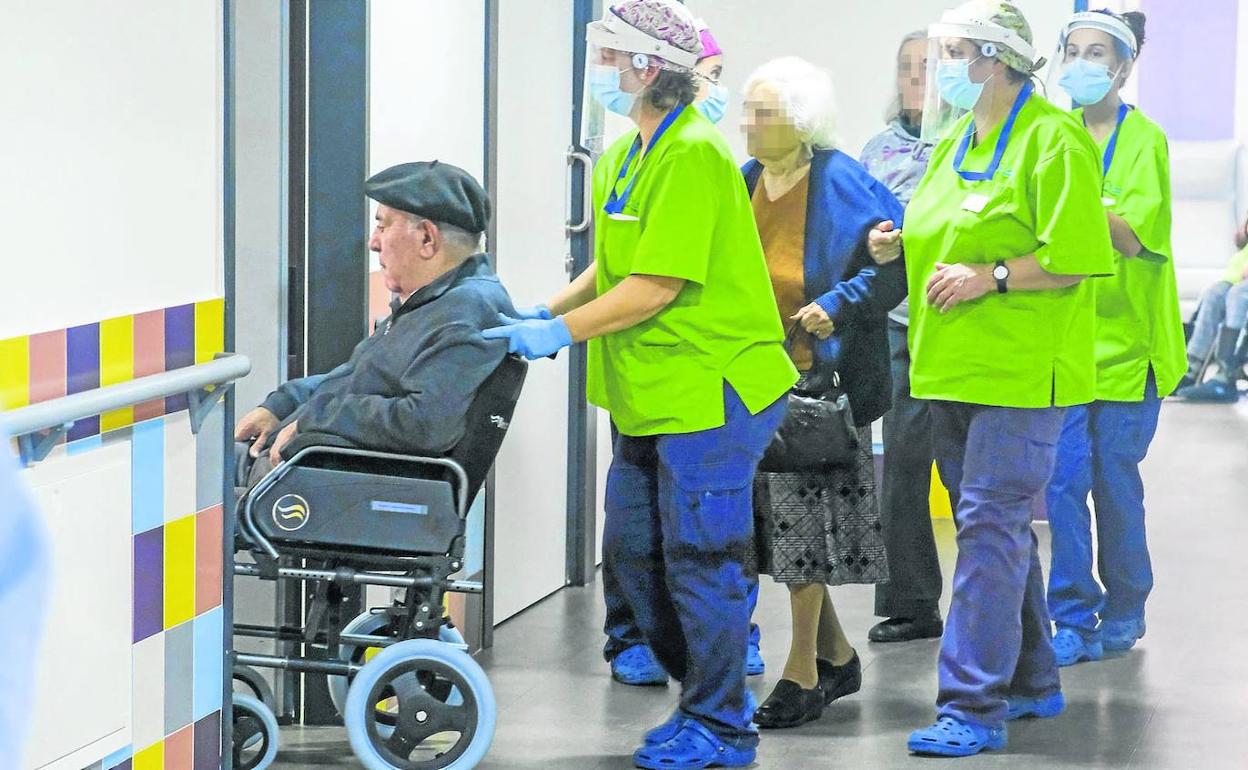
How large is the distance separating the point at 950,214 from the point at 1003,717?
1002 millimetres

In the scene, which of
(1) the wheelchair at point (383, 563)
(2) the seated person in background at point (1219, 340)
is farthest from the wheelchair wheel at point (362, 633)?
(2) the seated person in background at point (1219, 340)

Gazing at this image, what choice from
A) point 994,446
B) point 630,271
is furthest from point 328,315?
point 994,446

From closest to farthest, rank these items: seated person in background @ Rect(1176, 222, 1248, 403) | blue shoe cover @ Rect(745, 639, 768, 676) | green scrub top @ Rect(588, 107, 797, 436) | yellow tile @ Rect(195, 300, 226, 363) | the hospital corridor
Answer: the hospital corridor
yellow tile @ Rect(195, 300, 226, 363)
green scrub top @ Rect(588, 107, 797, 436)
blue shoe cover @ Rect(745, 639, 768, 676)
seated person in background @ Rect(1176, 222, 1248, 403)

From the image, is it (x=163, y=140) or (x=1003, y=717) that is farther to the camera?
(x=1003, y=717)

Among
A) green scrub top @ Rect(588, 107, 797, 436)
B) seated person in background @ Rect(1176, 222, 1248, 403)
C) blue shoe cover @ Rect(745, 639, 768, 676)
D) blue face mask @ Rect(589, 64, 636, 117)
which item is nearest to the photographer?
green scrub top @ Rect(588, 107, 797, 436)

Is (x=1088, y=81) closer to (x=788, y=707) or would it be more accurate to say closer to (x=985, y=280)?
(x=985, y=280)

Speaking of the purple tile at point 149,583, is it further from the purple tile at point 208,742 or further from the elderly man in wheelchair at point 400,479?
the elderly man in wheelchair at point 400,479

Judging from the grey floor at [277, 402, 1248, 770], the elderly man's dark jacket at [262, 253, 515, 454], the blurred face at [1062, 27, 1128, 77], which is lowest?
Answer: the grey floor at [277, 402, 1248, 770]

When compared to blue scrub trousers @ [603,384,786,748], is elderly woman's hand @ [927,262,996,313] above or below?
above

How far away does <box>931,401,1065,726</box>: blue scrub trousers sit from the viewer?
3.55 m

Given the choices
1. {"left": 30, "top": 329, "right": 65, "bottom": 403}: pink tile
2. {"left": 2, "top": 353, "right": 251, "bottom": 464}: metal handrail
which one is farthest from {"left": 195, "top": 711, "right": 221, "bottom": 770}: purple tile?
{"left": 30, "top": 329, "right": 65, "bottom": 403}: pink tile

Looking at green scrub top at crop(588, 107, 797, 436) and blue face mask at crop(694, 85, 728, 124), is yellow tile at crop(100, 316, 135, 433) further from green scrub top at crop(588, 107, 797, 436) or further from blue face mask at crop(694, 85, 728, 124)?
blue face mask at crop(694, 85, 728, 124)

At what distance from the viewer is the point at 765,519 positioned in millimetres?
3902

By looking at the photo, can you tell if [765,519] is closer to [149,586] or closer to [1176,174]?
[149,586]
